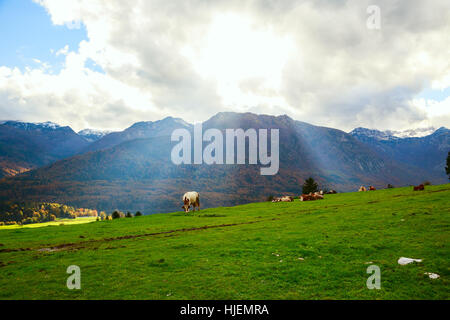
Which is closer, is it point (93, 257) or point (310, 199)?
point (93, 257)

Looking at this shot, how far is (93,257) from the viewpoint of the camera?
619 inches

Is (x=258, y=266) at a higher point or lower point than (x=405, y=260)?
lower

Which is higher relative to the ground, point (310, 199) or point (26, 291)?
point (310, 199)

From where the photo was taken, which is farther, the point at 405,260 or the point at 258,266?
the point at 258,266

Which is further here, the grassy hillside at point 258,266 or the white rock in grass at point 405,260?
the white rock in grass at point 405,260

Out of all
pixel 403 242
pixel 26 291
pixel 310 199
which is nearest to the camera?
pixel 26 291

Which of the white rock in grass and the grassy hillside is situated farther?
the white rock in grass

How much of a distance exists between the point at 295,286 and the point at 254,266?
276 centimetres
